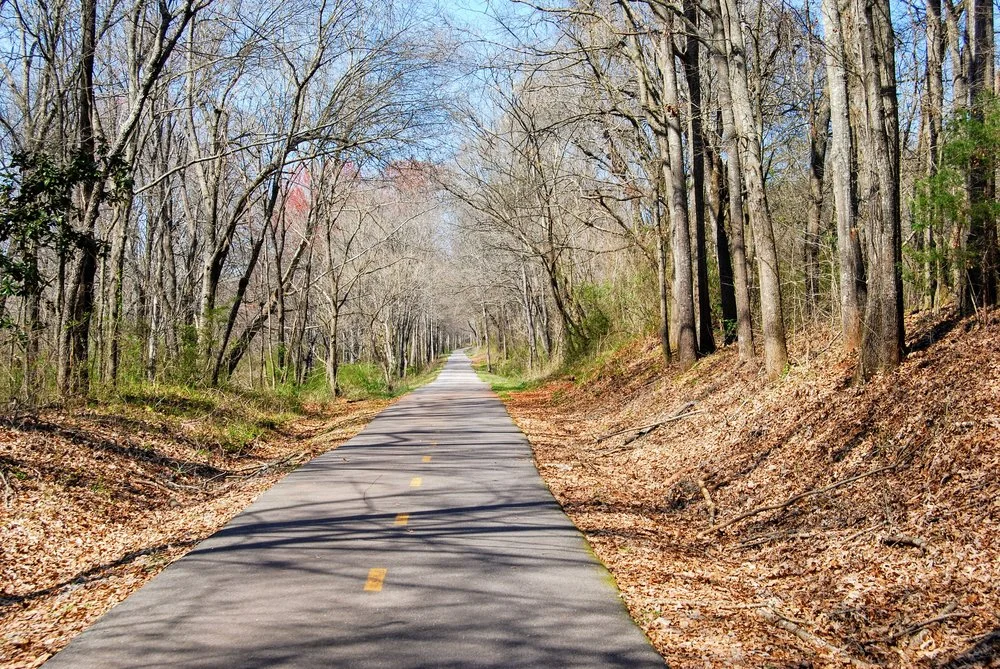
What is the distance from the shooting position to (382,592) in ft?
20.7

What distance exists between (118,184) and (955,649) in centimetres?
1315

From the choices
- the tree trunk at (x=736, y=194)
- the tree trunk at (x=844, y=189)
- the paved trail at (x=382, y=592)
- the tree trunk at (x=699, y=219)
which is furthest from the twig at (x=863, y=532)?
the tree trunk at (x=699, y=219)

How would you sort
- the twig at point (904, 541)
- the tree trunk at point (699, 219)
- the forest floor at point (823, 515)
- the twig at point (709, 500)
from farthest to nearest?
the tree trunk at point (699, 219), the twig at point (709, 500), the twig at point (904, 541), the forest floor at point (823, 515)

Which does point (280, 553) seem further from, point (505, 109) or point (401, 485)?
point (505, 109)

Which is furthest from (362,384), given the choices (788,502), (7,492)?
(788,502)

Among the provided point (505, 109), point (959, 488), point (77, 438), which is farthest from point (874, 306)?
point (505, 109)

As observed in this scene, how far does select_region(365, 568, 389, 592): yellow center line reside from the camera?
6406 mm

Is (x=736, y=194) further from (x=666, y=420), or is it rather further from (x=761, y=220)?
(x=666, y=420)

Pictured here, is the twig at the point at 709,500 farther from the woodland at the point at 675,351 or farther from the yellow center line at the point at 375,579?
the yellow center line at the point at 375,579

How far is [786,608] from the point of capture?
19.7 feet

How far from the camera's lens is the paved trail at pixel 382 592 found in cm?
510

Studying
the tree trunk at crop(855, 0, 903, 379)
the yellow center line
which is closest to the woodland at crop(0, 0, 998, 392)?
the tree trunk at crop(855, 0, 903, 379)

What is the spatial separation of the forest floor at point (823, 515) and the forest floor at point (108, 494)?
3939mm

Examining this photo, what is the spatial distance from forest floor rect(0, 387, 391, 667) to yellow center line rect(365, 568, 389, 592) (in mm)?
1818
